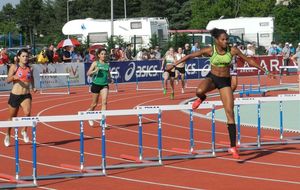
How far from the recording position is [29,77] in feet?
52.3

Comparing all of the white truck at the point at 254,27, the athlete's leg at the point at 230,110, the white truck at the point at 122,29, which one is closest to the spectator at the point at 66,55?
the white truck at the point at 122,29

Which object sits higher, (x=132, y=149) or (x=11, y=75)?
(x=11, y=75)

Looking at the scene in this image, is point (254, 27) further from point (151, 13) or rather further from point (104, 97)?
point (151, 13)

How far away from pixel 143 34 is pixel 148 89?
1627 centimetres

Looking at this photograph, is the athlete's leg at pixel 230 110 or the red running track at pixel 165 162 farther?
the athlete's leg at pixel 230 110

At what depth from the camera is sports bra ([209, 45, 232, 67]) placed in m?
13.1

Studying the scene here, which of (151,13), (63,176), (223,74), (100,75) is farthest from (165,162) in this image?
(151,13)

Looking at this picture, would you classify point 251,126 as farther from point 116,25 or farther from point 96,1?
point 96,1

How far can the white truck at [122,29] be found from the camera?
49.8m

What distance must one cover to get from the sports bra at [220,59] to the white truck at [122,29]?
3572 cm

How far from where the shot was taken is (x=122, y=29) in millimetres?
51469

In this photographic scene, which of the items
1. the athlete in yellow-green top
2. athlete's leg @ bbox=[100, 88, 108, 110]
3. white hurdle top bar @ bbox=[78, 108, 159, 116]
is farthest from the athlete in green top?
the athlete in yellow-green top

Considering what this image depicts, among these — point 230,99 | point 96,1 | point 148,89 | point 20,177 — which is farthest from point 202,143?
point 96,1

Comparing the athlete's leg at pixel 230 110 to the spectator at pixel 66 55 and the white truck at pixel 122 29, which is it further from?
the white truck at pixel 122 29
